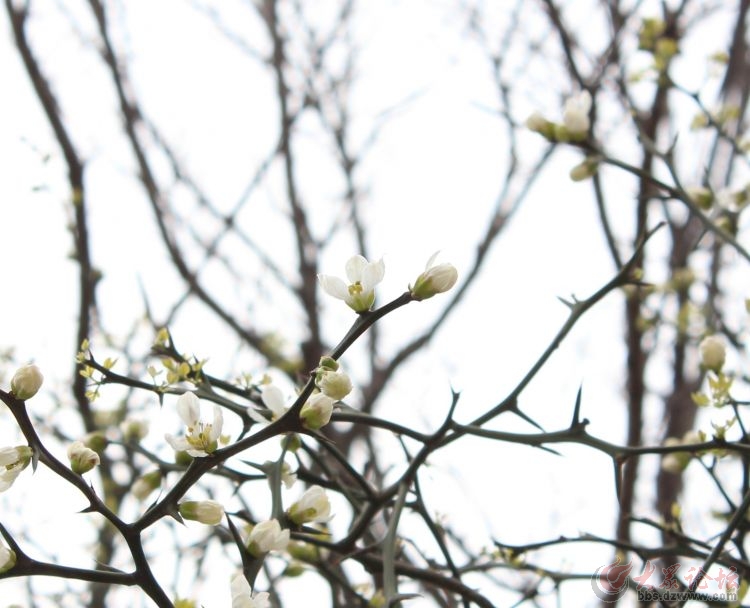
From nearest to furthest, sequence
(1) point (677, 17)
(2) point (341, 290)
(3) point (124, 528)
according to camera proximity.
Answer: (3) point (124, 528) → (2) point (341, 290) → (1) point (677, 17)

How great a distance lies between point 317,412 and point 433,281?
0.59 feet

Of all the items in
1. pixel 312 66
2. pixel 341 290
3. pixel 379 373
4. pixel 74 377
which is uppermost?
pixel 312 66

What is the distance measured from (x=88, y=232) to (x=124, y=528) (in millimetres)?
1718

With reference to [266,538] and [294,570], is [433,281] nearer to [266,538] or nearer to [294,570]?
[266,538]

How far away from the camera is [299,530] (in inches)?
38.7

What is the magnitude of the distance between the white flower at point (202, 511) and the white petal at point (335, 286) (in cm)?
25

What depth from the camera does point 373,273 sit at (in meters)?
0.90

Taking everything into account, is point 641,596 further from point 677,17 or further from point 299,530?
point 677,17

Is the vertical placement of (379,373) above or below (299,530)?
above

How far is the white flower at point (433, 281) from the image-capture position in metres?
0.88

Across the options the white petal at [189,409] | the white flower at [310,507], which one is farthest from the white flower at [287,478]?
the white petal at [189,409]

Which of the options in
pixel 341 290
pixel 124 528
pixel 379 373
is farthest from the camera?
pixel 379 373

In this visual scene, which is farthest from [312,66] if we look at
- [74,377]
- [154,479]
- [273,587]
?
[154,479]

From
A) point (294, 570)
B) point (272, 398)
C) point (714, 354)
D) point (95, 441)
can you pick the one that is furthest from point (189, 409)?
point (714, 354)
